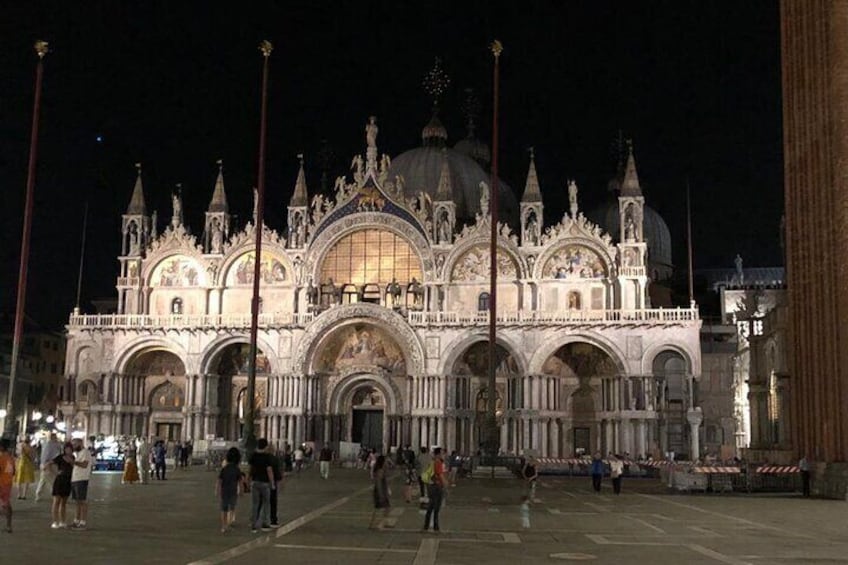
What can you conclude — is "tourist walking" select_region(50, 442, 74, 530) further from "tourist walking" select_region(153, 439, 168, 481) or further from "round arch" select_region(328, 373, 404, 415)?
"round arch" select_region(328, 373, 404, 415)

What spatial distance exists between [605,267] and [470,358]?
10.2 metres

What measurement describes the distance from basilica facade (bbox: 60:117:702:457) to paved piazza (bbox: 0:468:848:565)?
25.9 meters

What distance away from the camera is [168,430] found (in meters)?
67.4

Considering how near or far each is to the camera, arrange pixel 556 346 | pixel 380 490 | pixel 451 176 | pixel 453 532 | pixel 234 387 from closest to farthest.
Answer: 1. pixel 453 532
2. pixel 380 490
3. pixel 556 346
4. pixel 234 387
5. pixel 451 176

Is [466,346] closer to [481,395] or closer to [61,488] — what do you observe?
[481,395]

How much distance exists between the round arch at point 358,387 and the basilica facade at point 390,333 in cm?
10

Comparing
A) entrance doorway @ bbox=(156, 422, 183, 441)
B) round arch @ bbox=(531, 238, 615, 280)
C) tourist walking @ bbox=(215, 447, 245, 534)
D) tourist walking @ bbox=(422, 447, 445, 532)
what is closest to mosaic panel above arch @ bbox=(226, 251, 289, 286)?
entrance doorway @ bbox=(156, 422, 183, 441)

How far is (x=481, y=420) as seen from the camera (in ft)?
206

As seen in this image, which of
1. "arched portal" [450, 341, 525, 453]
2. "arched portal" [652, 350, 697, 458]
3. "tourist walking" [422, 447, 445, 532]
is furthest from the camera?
"arched portal" [652, 350, 697, 458]

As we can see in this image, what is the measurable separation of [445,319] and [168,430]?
21149mm

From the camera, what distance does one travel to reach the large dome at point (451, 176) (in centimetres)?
7450

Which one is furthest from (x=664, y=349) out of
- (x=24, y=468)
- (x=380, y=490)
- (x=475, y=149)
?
(x=24, y=468)

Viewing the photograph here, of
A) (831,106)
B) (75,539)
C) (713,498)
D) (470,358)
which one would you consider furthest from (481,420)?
(75,539)

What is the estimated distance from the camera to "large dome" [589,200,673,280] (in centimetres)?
7838
